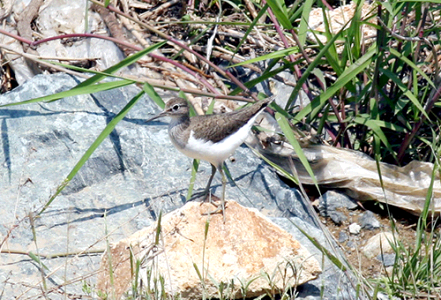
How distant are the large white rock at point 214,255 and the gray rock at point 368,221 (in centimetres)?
141

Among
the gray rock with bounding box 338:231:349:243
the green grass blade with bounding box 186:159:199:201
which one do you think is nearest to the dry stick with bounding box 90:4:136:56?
the green grass blade with bounding box 186:159:199:201

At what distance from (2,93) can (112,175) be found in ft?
5.28

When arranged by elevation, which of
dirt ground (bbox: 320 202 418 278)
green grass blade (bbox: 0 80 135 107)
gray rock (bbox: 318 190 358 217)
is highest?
green grass blade (bbox: 0 80 135 107)

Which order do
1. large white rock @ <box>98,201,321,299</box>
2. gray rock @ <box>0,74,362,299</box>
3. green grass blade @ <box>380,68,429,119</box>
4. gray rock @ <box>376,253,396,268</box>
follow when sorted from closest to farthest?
large white rock @ <box>98,201,321,299</box>
gray rock @ <box>0,74,362,299</box>
gray rock @ <box>376,253,396,268</box>
green grass blade @ <box>380,68,429,119</box>

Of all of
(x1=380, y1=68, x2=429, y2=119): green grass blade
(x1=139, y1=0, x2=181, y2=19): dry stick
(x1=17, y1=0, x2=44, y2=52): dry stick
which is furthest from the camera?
(x1=139, y1=0, x2=181, y2=19): dry stick

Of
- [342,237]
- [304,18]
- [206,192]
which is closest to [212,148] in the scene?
[206,192]

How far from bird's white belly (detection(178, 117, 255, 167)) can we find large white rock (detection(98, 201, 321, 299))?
1.57 ft

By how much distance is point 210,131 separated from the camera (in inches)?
180

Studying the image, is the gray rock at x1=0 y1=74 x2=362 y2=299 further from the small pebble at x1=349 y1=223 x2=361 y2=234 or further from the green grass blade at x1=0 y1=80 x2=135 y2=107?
the green grass blade at x1=0 y1=80 x2=135 y2=107

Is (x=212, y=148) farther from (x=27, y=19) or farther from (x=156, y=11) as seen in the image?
(x=27, y=19)

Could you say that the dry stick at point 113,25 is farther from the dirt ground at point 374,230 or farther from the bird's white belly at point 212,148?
the dirt ground at point 374,230

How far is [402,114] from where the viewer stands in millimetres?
5262

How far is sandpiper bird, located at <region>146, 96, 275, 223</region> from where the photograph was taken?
14.6 ft

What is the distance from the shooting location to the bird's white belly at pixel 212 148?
441 centimetres
